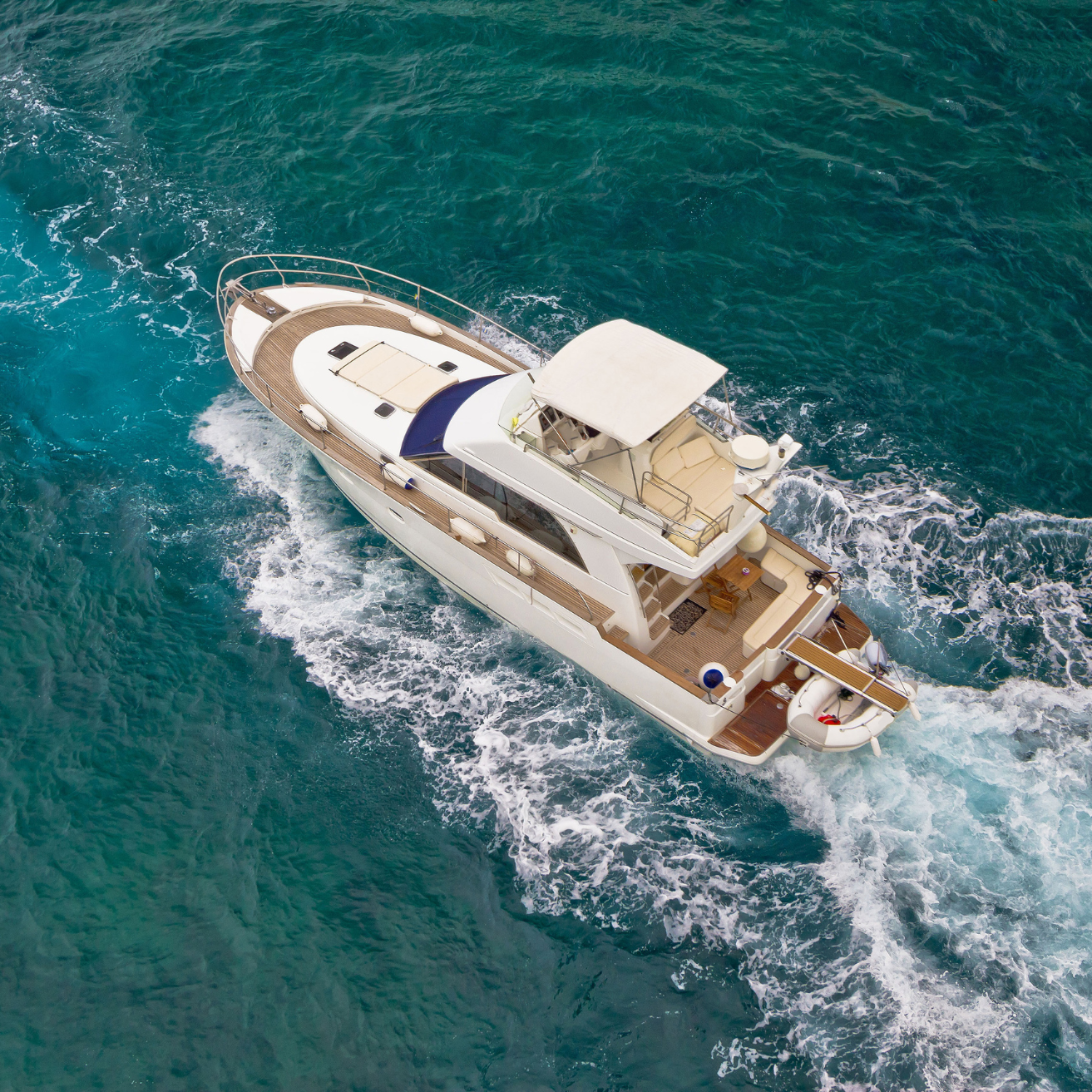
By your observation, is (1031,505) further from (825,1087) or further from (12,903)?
(12,903)

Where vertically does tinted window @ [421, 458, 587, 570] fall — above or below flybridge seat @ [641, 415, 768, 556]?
below

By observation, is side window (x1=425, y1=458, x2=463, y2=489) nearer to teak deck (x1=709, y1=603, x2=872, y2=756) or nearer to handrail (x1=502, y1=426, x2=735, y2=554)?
handrail (x1=502, y1=426, x2=735, y2=554)

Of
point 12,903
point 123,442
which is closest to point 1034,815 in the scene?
point 12,903

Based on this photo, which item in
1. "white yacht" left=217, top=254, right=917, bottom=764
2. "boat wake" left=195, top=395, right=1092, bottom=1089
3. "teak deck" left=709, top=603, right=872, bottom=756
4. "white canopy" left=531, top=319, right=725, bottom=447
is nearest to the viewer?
"boat wake" left=195, top=395, right=1092, bottom=1089

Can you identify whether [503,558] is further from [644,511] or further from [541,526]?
[644,511]

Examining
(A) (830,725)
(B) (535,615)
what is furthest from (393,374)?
(A) (830,725)

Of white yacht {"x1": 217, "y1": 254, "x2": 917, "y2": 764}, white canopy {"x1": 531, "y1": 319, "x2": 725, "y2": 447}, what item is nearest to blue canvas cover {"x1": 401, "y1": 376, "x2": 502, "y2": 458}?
white yacht {"x1": 217, "y1": 254, "x2": 917, "y2": 764}
